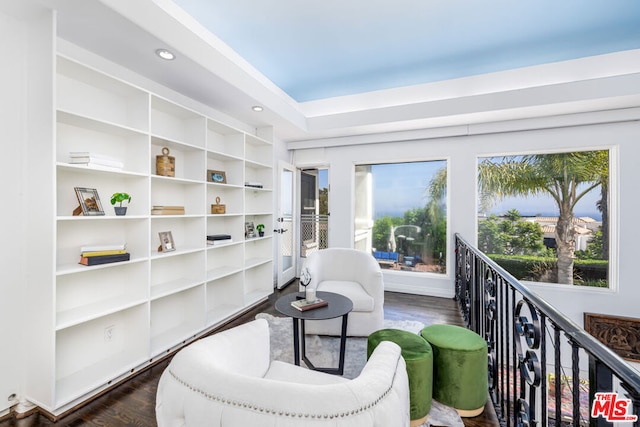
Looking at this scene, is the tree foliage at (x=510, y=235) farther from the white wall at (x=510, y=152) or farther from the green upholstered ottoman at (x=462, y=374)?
the green upholstered ottoman at (x=462, y=374)

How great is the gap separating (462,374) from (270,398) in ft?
5.08

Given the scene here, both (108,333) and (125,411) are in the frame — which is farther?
(108,333)

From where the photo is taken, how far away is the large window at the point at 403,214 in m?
4.45

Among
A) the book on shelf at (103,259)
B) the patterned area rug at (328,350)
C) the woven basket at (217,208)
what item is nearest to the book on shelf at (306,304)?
the patterned area rug at (328,350)

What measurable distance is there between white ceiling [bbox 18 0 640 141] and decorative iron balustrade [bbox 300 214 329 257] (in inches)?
66.1

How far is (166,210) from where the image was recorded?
2691 millimetres

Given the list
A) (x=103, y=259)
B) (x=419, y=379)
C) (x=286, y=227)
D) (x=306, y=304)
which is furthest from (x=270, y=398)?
(x=286, y=227)

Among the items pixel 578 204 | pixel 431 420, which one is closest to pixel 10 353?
pixel 431 420

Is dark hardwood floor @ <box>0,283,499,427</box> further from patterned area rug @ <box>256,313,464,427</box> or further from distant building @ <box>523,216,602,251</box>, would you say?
distant building @ <box>523,216,602,251</box>

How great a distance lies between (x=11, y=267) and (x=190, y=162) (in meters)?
1.64

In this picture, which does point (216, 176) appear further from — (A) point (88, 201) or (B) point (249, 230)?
(A) point (88, 201)

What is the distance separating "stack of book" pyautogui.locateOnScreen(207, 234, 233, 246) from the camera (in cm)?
324

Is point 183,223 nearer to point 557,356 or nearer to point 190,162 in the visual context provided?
point 190,162

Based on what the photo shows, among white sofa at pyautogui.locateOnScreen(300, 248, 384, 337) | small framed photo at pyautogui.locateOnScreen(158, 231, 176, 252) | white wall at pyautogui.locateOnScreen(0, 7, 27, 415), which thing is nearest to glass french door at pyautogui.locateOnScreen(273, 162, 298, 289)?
white sofa at pyautogui.locateOnScreen(300, 248, 384, 337)
